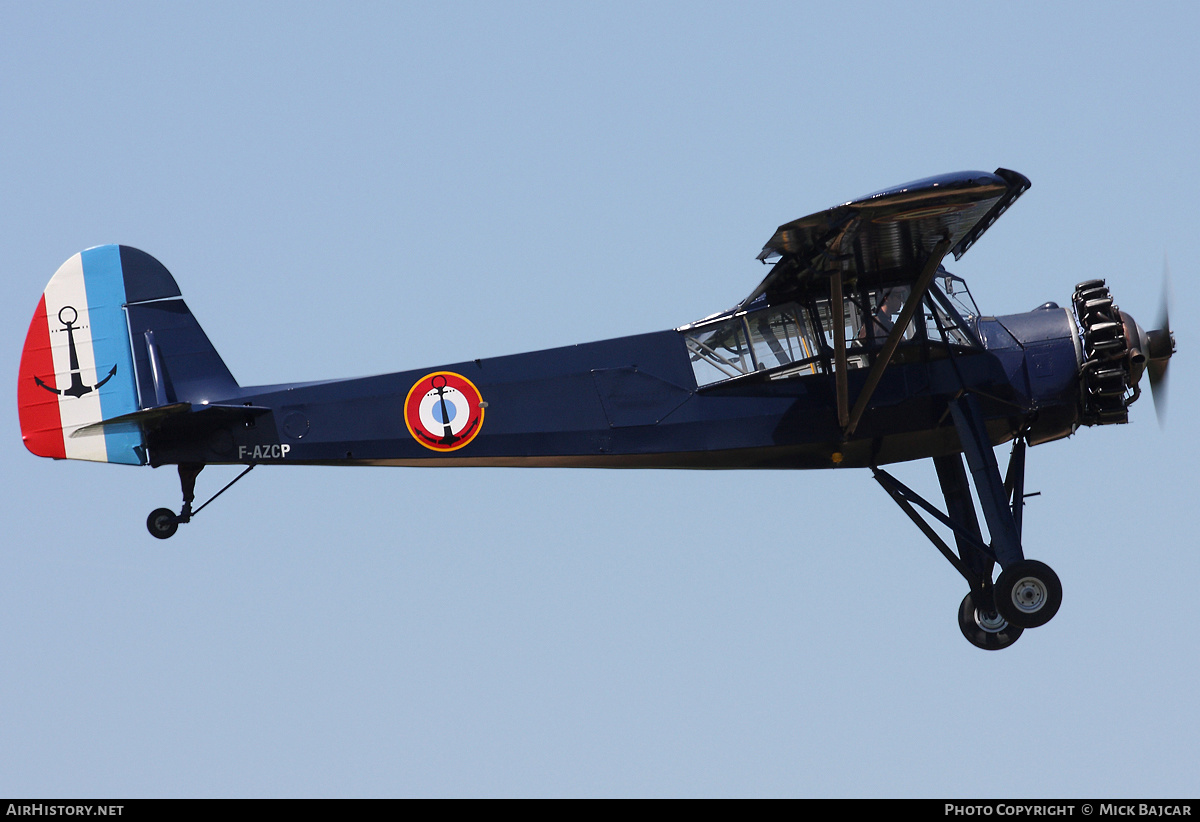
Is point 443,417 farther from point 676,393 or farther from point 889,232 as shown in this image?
point 889,232

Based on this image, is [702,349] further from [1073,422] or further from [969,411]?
[1073,422]

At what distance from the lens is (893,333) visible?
1208 cm

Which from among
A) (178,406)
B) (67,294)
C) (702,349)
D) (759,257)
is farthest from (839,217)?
(67,294)

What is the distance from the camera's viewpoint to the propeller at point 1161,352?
13.0 m

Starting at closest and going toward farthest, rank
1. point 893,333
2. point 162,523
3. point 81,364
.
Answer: point 893,333 → point 162,523 → point 81,364

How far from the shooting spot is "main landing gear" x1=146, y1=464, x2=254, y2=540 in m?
12.2

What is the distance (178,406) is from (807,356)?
5.25 metres

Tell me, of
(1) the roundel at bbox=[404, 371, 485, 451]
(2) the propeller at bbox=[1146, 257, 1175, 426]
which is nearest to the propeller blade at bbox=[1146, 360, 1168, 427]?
(2) the propeller at bbox=[1146, 257, 1175, 426]

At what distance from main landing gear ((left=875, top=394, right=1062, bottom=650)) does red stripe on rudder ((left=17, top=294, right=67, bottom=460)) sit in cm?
703

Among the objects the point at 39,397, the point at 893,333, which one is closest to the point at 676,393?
the point at 893,333

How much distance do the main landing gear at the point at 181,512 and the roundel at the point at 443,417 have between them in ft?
4.67

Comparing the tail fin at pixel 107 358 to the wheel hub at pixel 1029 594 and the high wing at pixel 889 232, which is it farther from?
the wheel hub at pixel 1029 594

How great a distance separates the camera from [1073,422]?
12797 millimetres

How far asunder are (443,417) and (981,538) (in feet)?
16.5
